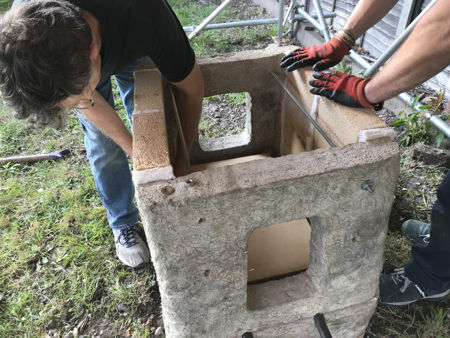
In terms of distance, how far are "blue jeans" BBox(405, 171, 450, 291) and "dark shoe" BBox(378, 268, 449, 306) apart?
0.19 feet

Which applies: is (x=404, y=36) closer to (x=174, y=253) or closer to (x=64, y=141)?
(x=174, y=253)

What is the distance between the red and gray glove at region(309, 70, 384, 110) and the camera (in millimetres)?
1494

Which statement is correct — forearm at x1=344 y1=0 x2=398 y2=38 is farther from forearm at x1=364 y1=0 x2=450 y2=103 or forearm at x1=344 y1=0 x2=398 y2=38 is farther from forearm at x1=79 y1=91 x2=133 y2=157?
forearm at x1=79 y1=91 x2=133 y2=157

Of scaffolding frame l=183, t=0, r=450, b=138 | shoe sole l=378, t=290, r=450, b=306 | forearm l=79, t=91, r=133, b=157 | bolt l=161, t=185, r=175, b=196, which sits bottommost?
shoe sole l=378, t=290, r=450, b=306

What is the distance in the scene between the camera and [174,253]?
124 cm

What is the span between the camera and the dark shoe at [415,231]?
2.32 m

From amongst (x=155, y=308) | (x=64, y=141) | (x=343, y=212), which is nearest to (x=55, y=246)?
(x=155, y=308)

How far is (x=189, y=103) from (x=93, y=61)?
2.25 feet

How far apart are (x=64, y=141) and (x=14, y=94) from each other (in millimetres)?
2649

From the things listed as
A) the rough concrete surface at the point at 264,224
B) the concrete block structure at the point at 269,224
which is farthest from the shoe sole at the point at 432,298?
the rough concrete surface at the point at 264,224

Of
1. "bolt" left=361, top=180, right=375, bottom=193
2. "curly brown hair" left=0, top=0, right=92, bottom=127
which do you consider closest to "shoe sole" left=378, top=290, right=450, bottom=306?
"bolt" left=361, top=180, right=375, bottom=193

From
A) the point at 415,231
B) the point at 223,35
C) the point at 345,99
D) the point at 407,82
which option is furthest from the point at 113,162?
the point at 223,35

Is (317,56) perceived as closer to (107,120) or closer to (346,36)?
(346,36)

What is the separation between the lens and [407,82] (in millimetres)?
1309
